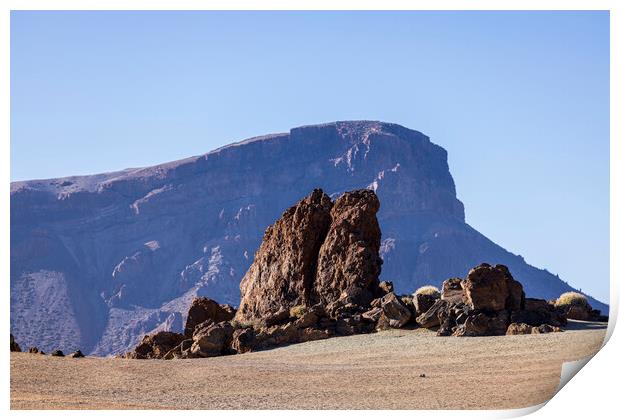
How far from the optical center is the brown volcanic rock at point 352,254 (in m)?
41.0

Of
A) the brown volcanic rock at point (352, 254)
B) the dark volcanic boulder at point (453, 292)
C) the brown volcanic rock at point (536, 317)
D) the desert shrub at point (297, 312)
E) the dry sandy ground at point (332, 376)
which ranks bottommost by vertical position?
the dry sandy ground at point (332, 376)

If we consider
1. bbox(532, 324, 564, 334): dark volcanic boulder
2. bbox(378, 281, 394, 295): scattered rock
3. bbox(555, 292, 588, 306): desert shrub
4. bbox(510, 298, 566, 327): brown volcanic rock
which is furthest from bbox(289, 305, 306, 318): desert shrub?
bbox(555, 292, 588, 306): desert shrub

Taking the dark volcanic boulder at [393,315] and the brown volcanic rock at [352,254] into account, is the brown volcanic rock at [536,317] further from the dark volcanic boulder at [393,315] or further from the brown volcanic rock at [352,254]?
the brown volcanic rock at [352,254]

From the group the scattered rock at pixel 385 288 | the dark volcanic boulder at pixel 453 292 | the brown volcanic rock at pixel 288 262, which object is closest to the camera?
the dark volcanic boulder at pixel 453 292

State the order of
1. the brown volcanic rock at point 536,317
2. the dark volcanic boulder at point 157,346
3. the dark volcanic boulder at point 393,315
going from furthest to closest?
the dark volcanic boulder at point 157,346, the dark volcanic boulder at point 393,315, the brown volcanic rock at point 536,317

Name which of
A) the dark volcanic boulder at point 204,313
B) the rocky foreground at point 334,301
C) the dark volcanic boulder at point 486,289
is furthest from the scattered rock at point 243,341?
the dark volcanic boulder at point 486,289

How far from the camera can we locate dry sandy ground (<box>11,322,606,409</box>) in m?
24.7

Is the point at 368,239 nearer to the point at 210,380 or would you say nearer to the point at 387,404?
the point at 210,380

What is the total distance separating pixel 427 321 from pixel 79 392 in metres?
13.8

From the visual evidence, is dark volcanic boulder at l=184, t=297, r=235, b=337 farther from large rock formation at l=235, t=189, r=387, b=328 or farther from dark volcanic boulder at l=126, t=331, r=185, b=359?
dark volcanic boulder at l=126, t=331, r=185, b=359

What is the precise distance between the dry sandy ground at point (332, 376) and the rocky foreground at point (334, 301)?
141cm

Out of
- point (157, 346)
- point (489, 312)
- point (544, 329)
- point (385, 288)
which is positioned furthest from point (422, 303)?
point (157, 346)

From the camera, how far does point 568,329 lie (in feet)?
116
